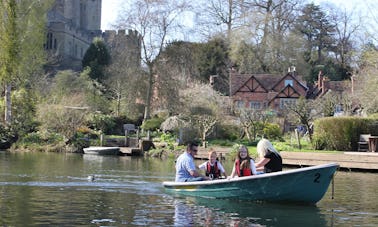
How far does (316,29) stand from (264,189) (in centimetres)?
5899

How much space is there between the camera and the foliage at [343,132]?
3425cm

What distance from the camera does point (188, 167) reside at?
16.9 m

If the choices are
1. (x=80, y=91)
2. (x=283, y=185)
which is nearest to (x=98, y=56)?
(x=80, y=91)

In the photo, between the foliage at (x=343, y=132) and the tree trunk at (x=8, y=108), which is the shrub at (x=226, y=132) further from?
the tree trunk at (x=8, y=108)

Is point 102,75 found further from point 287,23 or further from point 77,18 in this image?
point 77,18

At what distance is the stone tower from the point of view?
3172 inches

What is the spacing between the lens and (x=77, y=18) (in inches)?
3900

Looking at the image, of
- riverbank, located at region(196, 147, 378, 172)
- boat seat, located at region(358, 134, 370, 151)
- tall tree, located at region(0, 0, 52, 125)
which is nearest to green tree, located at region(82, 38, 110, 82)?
tall tree, located at region(0, 0, 52, 125)

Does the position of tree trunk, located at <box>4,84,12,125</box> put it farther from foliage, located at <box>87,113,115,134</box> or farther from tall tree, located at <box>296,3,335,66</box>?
tall tree, located at <box>296,3,335,66</box>

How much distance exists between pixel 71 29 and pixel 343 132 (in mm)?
56855

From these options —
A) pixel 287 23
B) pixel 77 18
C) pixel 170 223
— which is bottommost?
pixel 170 223

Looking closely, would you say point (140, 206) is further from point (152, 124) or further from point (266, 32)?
point (266, 32)

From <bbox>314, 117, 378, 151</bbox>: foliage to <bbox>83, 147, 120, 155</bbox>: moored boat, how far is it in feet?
39.3

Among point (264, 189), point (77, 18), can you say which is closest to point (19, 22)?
point (264, 189)
